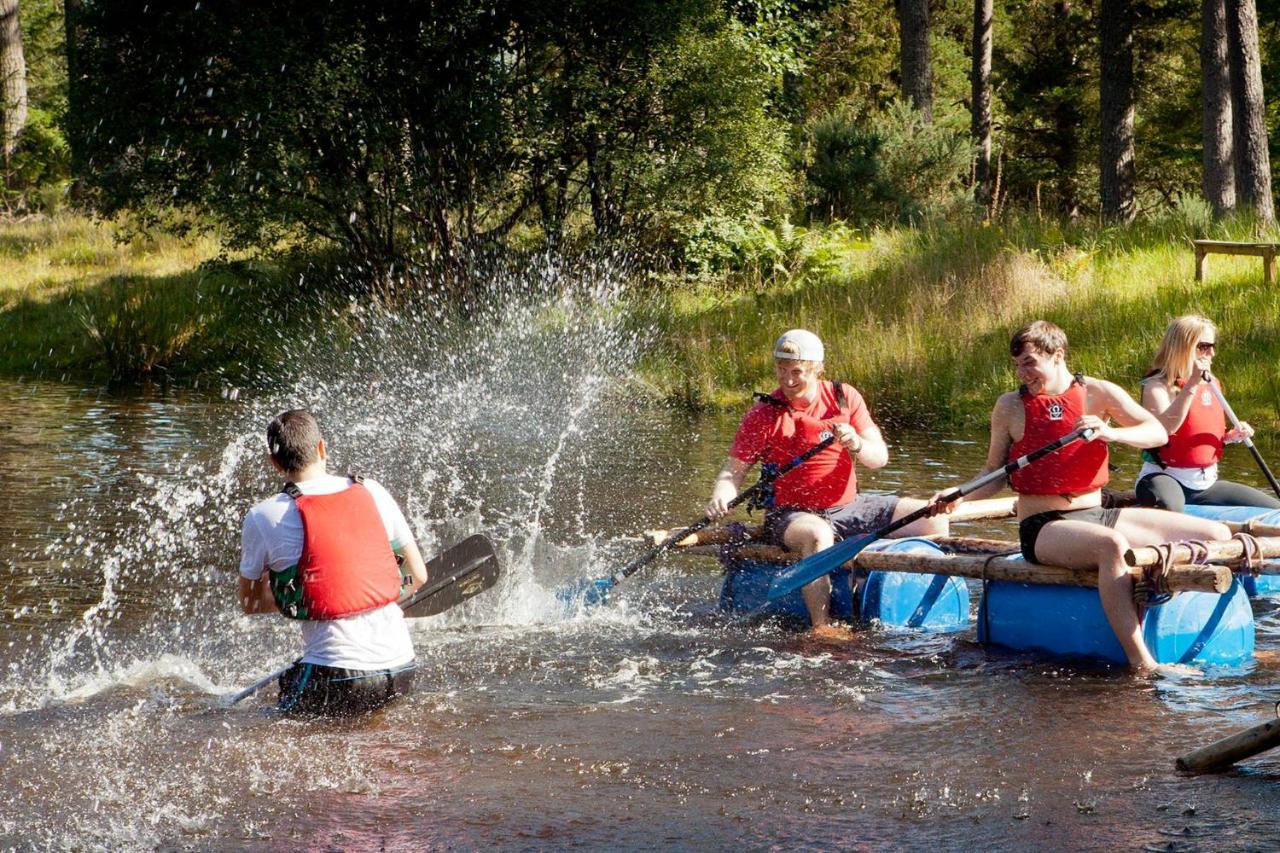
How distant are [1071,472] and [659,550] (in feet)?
7.60

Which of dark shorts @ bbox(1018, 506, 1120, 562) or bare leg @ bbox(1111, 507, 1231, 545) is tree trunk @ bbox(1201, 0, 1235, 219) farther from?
dark shorts @ bbox(1018, 506, 1120, 562)

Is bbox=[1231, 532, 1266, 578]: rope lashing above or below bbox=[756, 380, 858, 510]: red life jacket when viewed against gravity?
below

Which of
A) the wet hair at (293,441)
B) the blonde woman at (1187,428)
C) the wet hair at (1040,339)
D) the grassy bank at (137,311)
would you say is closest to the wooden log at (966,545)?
the blonde woman at (1187,428)

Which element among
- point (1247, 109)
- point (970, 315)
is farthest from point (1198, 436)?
point (1247, 109)

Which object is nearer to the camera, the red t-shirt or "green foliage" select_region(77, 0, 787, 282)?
the red t-shirt

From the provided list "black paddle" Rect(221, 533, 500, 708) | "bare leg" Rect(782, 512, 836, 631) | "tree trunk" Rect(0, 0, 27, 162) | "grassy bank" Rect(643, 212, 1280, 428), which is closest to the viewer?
"black paddle" Rect(221, 533, 500, 708)

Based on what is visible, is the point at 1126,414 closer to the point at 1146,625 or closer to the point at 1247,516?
the point at 1146,625

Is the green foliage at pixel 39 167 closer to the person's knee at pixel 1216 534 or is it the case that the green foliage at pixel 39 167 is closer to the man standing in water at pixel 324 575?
the man standing in water at pixel 324 575

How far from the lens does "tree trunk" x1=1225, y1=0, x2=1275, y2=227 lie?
59.8 ft

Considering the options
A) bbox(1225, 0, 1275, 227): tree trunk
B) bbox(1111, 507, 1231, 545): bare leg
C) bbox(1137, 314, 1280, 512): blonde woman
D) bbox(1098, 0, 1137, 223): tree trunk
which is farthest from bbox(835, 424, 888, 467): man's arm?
bbox(1098, 0, 1137, 223): tree trunk

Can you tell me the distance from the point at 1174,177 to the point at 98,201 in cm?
2369

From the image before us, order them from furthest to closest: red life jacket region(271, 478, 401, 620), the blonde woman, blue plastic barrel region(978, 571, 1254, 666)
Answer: the blonde woman
blue plastic barrel region(978, 571, 1254, 666)
red life jacket region(271, 478, 401, 620)

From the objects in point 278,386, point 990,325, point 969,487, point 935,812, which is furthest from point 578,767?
point 278,386

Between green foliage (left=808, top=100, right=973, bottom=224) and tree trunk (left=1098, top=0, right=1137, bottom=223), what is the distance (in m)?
2.10
